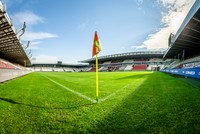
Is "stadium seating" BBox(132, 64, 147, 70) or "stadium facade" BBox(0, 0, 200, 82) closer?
"stadium facade" BBox(0, 0, 200, 82)

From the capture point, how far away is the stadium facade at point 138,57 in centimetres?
1490

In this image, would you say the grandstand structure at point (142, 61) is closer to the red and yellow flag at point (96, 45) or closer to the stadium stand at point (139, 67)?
the stadium stand at point (139, 67)

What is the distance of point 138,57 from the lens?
3273 inches

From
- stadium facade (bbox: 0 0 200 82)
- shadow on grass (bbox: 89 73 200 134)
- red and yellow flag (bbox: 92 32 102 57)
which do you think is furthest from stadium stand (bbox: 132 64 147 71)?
shadow on grass (bbox: 89 73 200 134)

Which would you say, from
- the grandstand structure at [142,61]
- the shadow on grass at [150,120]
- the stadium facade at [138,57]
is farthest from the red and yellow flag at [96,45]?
the grandstand structure at [142,61]

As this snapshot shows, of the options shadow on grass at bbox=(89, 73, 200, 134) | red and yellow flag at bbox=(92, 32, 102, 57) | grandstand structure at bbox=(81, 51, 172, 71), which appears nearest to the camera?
shadow on grass at bbox=(89, 73, 200, 134)

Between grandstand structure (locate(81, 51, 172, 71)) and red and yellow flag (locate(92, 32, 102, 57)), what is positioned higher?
grandstand structure (locate(81, 51, 172, 71))

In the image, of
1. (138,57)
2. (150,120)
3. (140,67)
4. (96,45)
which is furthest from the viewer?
(138,57)

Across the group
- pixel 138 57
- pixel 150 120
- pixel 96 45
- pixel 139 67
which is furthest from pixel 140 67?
pixel 150 120

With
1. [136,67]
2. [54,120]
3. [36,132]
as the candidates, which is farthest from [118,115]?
[136,67]

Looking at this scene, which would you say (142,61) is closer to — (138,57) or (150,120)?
(138,57)

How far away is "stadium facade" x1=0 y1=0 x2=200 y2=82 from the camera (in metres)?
14.9

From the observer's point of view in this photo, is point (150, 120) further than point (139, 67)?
No

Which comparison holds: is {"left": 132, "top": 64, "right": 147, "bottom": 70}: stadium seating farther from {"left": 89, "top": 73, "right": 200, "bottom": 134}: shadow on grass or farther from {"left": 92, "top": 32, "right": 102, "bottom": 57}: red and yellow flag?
{"left": 89, "top": 73, "right": 200, "bottom": 134}: shadow on grass
